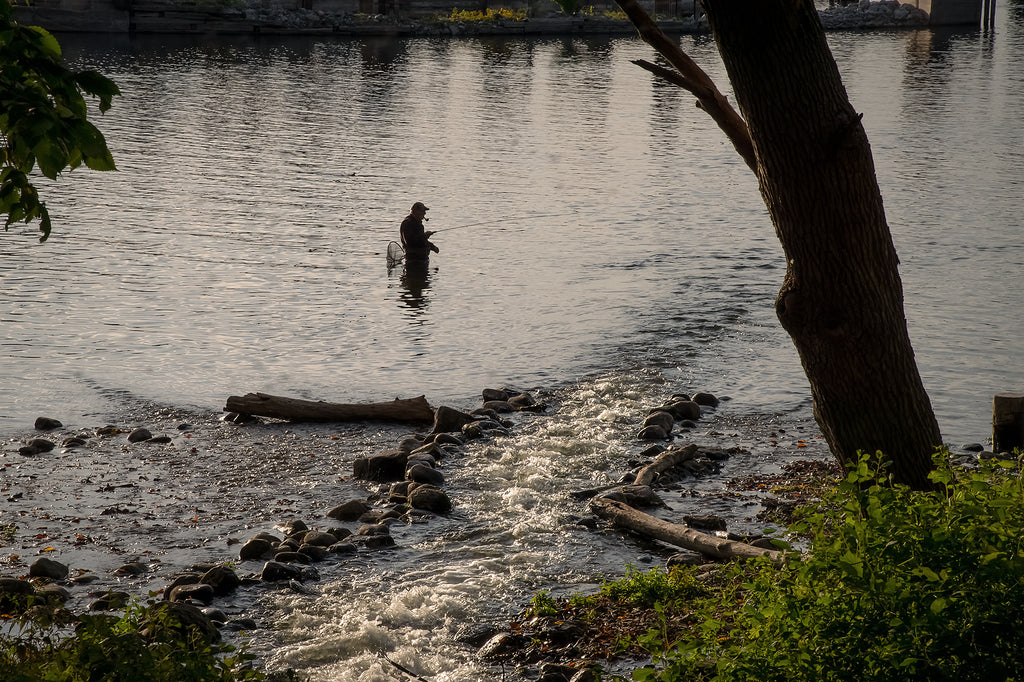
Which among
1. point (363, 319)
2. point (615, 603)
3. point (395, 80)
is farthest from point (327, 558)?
point (395, 80)

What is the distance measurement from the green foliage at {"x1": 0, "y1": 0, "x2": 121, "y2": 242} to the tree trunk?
3.82m

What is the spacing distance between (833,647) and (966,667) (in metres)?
0.52

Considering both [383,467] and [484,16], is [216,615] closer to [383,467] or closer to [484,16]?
[383,467]

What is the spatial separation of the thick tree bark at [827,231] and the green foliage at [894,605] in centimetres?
213

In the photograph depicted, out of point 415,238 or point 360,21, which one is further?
point 360,21

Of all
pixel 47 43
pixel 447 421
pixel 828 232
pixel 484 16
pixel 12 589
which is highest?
pixel 484 16

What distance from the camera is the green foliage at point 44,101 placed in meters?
4.45

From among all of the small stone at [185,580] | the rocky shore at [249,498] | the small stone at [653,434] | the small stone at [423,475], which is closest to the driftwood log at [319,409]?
the rocky shore at [249,498]

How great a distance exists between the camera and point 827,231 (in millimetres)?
6832

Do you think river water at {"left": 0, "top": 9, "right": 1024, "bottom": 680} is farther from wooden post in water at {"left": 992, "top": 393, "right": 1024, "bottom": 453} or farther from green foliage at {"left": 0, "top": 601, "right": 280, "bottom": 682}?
green foliage at {"left": 0, "top": 601, "right": 280, "bottom": 682}

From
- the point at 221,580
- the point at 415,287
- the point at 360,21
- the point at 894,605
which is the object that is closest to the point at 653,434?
the point at 221,580

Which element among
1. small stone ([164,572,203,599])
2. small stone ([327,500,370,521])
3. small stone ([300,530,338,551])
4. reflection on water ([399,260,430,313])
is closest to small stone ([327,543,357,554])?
small stone ([300,530,338,551])

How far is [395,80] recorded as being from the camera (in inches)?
2152

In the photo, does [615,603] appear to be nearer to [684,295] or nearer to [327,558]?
[327,558]
